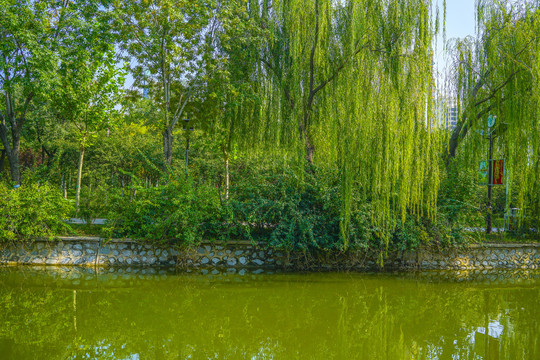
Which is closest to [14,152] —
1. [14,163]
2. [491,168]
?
[14,163]

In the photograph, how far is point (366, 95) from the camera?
9.91m

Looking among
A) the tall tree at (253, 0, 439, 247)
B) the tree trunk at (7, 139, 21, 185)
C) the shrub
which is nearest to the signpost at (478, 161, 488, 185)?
the tall tree at (253, 0, 439, 247)

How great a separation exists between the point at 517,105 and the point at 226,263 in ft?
29.8

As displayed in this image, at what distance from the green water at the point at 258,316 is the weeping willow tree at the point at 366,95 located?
2.15 metres

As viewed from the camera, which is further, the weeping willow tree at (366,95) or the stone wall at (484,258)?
the stone wall at (484,258)

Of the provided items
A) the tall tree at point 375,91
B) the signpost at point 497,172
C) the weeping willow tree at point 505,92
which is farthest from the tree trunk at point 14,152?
the signpost at point 497,172

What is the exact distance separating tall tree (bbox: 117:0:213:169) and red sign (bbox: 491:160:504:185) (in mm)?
9236

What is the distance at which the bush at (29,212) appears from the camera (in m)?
10.5

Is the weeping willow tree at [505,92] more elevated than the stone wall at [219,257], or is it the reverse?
the weeping willow tree at [505,92]

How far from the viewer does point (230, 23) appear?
41.6ft

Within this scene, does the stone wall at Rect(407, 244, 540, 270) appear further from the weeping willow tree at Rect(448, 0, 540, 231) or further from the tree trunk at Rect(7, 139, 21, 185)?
the tree trunk at Rect(7, 139, 21, 185)

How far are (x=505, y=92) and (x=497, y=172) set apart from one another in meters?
2.32

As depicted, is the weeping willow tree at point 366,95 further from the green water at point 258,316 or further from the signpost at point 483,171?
the signpost at point 483,171

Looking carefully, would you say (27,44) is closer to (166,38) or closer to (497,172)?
(166,38)
